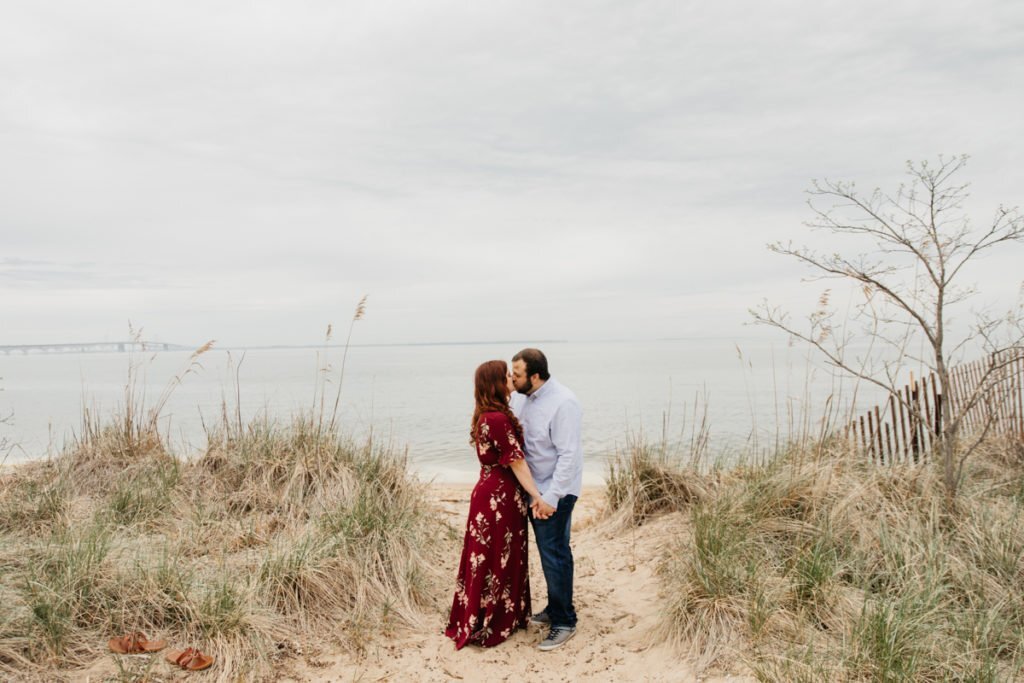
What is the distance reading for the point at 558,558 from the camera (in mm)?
4508

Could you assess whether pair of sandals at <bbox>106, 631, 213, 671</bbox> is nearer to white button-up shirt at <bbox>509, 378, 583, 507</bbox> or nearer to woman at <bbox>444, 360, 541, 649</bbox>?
woman at <bbox>444, 360, 541, 649</bbox>

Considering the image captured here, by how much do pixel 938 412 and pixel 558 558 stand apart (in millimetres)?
5710

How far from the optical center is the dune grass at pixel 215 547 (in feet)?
13.5

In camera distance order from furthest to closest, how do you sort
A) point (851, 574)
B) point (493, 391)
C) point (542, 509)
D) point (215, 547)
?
point (215, 547) → point (851, 574) → point (493, 391) → point (542, 509)

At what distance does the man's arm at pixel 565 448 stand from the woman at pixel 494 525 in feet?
→ 0.45

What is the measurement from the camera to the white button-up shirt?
4.31m

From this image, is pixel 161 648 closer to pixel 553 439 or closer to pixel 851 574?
pixel 553 439

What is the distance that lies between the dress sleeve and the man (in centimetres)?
17

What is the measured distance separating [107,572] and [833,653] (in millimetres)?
4408

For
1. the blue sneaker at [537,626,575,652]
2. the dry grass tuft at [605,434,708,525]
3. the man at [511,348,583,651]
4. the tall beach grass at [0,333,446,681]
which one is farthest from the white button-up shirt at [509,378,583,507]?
the dry grass tuft at [605,434,708,525]

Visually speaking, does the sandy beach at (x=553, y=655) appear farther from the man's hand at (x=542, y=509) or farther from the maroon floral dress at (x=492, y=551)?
the man's hand at (x=542, y=509)

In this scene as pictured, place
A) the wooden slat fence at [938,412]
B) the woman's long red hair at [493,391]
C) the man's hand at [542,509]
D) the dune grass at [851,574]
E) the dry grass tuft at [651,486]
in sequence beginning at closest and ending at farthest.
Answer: the dune grass at [851,574], the man's hand at [542,509], the woman's long red hair at [493,391], the wooden slat fence at [938,412], the dry grass tuft at [651,486]

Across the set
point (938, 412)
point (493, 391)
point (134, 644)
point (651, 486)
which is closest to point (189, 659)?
point (134, 644)

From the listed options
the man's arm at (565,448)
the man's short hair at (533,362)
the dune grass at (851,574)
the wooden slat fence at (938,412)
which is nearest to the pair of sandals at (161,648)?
the man's arm at (565,448)
